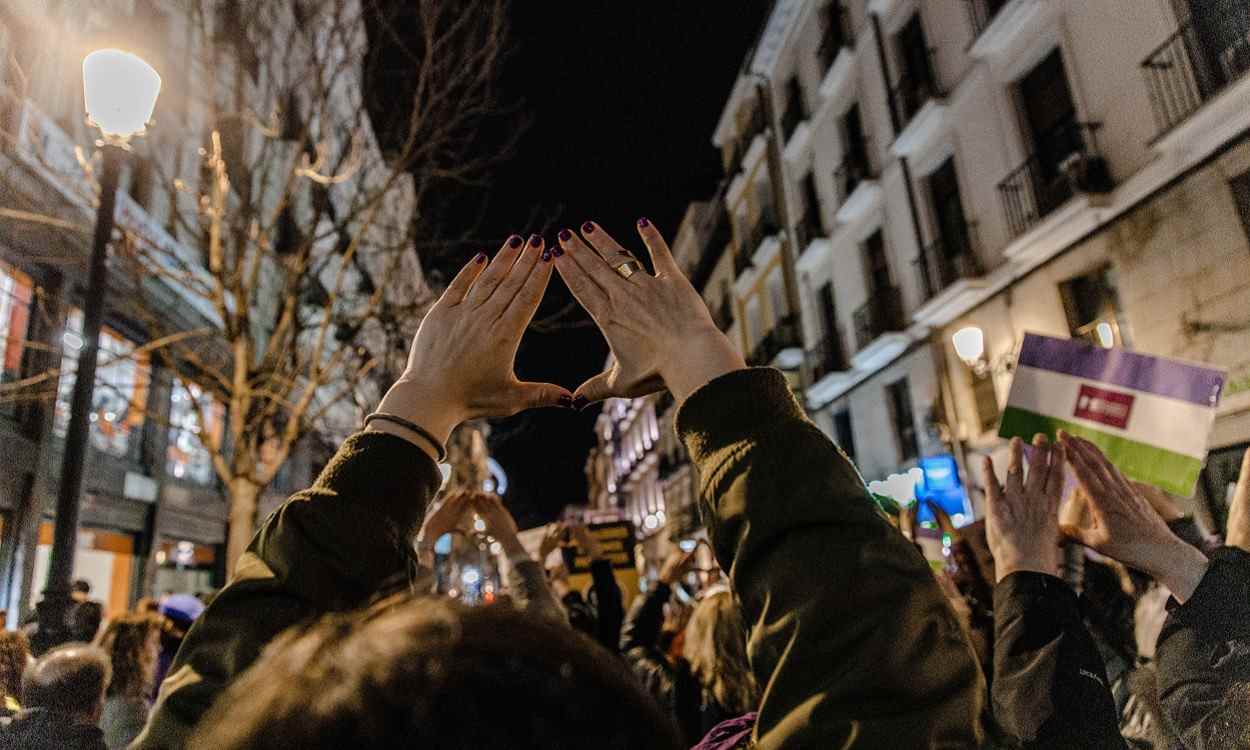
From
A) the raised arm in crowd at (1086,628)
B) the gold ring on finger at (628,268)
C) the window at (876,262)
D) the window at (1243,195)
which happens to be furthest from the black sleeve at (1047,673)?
the window at (876,262)

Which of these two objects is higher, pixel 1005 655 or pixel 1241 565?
pixel 1241 565

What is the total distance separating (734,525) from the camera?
0.95 m

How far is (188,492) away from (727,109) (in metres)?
21.9

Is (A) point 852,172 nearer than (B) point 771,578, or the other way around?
(B) point 771,578

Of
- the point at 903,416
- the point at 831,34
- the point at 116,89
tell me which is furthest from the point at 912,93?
the point at 116,89

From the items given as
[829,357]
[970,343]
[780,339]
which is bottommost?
[970,343]

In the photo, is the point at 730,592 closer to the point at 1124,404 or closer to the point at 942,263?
the point at 1124,404

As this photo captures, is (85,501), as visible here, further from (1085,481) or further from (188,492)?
(1085,481)

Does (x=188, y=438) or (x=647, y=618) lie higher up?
(x=188, y=438)

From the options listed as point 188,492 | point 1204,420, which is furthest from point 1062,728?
point 188,492

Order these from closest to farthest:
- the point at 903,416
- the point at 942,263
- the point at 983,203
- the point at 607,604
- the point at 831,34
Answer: the point at 607,604, the point at 983,203, the point at 942,263, the point at 903,416, the point at 831,34

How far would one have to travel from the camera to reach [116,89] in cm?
511

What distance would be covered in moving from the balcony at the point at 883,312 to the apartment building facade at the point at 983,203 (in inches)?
2.5

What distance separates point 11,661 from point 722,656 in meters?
3.23
